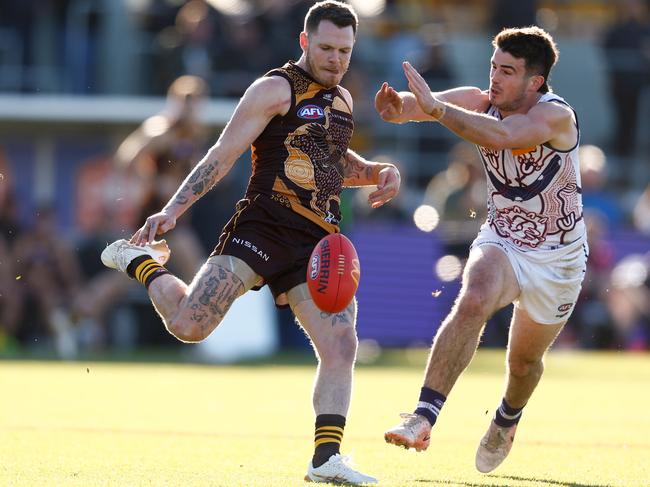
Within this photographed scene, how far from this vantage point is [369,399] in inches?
461

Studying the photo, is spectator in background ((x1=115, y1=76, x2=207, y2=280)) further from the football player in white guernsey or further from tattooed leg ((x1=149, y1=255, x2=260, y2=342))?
tattooed leg ((x1=149, y1=255, x2=260, y2=342))

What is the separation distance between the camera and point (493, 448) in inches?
308

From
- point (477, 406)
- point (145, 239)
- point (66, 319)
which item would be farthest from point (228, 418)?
point (66, 319)

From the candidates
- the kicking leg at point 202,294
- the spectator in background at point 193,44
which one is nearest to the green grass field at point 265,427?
the kicking leg at point 202,294

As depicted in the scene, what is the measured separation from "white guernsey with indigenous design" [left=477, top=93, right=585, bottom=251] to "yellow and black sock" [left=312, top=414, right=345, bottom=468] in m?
1.52

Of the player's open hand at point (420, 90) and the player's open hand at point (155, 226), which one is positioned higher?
the player's open hand at point (420, 90)

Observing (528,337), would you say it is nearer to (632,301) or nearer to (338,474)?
(338,474)

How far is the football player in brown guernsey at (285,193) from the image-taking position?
24.1ft

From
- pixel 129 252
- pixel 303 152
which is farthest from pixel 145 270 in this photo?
pixel 303 152

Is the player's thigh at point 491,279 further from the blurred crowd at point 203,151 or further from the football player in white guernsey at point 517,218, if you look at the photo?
the blurred crowd at point 203,151

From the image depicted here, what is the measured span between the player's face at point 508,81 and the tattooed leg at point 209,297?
1719mm

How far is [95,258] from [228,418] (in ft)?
27.9

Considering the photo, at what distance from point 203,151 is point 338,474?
1043cm

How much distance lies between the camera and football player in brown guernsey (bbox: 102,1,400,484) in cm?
735
